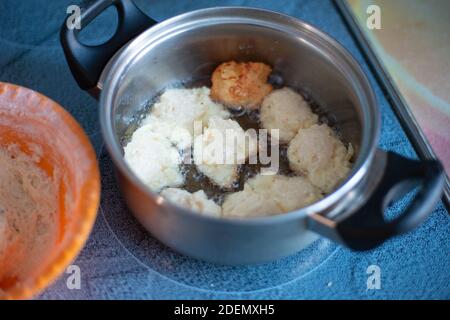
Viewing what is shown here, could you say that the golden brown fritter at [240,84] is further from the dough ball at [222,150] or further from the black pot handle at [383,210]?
the black pot handle at [383,210]

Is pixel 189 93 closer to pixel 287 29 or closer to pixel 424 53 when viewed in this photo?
pixel 287 29

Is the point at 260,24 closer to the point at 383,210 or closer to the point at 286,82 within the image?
the point at 286,82

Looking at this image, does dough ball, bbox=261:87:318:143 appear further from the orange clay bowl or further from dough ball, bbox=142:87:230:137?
the orange clay bowl

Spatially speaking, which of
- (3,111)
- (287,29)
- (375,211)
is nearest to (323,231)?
(375,211)

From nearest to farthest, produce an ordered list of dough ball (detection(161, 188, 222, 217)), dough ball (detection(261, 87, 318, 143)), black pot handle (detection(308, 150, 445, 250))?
black pot handle (detection(308, 150, 445, 250)) → dough ball (detection(161, 188, 222, 217)) → dough ball (detection(261, 87, 318, 143))

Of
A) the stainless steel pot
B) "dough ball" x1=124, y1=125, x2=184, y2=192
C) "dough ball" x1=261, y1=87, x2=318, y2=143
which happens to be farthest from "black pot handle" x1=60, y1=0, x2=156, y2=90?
"dough ball" x1=261, y1=87, x2=318, y2=143

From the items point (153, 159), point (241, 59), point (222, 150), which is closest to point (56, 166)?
point (153, 159)

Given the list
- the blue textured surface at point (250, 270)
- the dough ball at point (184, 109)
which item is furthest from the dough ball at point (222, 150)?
the blue textured surface at point (250, 270)
